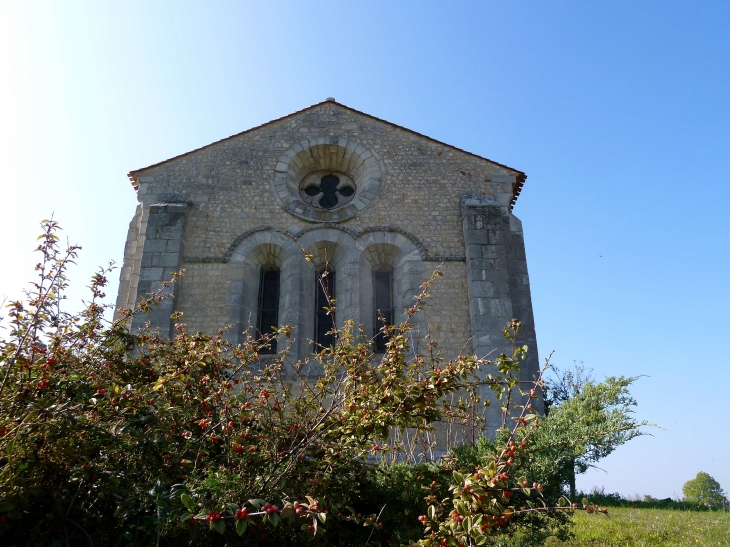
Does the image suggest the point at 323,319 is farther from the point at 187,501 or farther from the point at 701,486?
the point at 701,486

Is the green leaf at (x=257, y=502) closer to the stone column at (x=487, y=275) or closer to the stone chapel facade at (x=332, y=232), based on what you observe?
the stone column at (x=487, y=275)

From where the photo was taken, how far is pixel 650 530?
5.39m

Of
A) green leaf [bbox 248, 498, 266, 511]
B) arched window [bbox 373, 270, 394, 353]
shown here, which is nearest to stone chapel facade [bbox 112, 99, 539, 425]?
arched window [bbox 373, 270, 394, 353]

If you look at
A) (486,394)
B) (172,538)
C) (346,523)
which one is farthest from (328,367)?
(486,394)

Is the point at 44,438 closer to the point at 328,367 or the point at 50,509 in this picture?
the point at 50,509

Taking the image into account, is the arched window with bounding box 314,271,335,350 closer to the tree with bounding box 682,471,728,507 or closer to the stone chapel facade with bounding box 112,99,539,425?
the stone chapel facade with bounding box 112,99,539,425

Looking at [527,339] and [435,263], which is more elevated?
[435,263]

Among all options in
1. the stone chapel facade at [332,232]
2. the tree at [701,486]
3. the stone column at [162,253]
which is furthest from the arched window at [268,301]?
the tree at [701,486]

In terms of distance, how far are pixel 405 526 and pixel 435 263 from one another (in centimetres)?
572

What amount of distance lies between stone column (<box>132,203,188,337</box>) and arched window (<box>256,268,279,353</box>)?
136 centimetres

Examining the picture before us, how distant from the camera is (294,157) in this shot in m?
9.69

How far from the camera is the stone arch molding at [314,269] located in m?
8.49

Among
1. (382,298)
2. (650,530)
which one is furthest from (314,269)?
(650,530)

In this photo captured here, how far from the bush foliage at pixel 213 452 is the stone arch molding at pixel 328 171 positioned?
5.51 m
